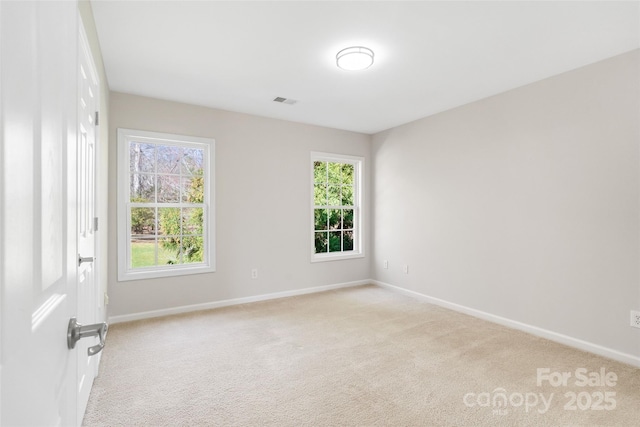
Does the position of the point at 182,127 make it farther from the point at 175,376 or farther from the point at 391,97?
the point at 175,376

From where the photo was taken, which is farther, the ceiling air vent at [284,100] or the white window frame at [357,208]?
the white window frame at [357,208]

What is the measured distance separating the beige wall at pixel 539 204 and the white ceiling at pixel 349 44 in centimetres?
30

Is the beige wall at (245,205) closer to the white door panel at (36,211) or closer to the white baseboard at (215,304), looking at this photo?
the white baseboard at (215,304)

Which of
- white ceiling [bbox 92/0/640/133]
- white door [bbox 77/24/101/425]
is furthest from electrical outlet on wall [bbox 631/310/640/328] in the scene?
white door [bbox 77/24/101/425]

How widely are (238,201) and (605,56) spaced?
3.90 m

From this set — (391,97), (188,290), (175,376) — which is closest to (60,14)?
(175,376)

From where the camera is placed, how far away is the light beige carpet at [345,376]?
1941 millimetres

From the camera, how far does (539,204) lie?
318 cm

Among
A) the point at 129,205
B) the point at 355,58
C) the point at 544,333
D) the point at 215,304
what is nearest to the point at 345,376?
the point at 544,333

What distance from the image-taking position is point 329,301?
4.31 m

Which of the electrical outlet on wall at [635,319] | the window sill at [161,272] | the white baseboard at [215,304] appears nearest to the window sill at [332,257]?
the white baseboard at [215,304]

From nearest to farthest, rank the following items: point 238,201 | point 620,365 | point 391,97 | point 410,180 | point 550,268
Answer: point 620,365, point 550,268, point 391,97, point 238,201, point 410,180

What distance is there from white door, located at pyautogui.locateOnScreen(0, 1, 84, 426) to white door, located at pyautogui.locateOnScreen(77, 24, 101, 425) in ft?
3.76

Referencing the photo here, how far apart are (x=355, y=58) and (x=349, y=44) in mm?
136
